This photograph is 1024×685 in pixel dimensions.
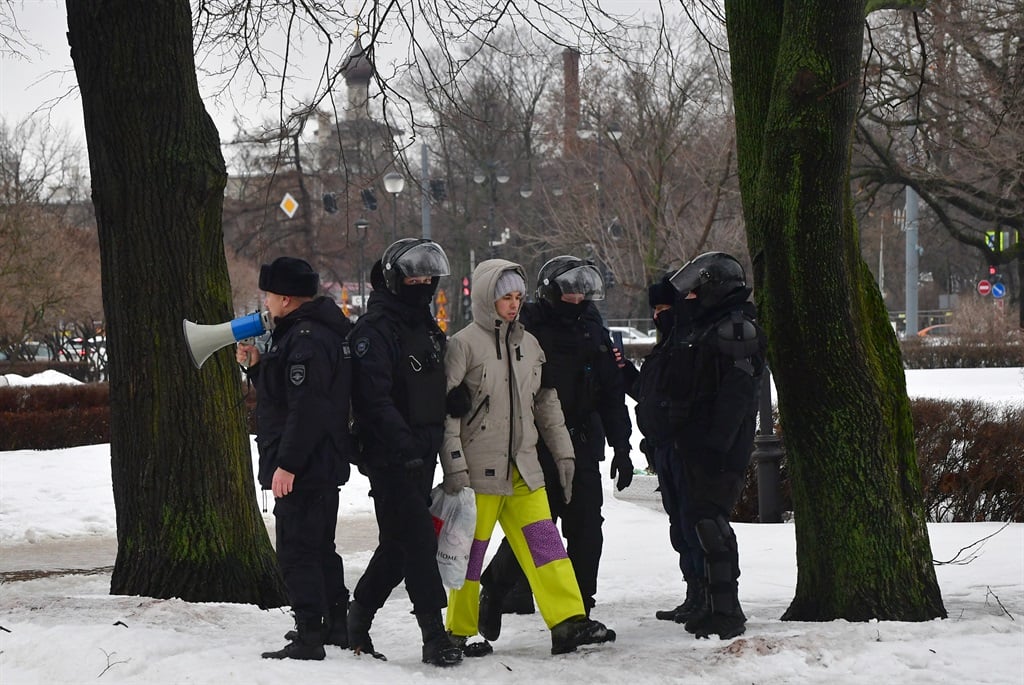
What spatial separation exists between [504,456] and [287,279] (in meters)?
1.25

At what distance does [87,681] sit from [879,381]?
12.8 feet

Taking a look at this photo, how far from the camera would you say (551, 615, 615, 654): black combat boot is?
19.7 ft

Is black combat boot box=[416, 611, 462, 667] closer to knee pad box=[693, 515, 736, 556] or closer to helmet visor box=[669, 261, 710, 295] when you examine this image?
knee pad box=[693, 515, 736, 556]

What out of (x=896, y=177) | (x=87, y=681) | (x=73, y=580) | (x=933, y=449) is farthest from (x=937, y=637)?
(x=896, y=177)

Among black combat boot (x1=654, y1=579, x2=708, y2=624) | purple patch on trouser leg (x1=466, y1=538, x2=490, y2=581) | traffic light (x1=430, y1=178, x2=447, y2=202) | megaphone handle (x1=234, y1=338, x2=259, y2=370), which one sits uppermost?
traffic light (x1=430, y1=178, x2=447, y2=202)

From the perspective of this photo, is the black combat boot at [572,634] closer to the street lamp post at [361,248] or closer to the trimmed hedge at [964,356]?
the trimmed hedge at [964,356]

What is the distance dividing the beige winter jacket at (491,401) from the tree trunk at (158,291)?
213cm

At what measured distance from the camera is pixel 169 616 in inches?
255

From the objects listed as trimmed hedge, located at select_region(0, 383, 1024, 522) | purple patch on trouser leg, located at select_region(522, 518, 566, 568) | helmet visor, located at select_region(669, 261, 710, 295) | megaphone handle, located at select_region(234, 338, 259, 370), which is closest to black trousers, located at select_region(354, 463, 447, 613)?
purple patch on trouser leg, located at select_region(522, 518, 566, 568)

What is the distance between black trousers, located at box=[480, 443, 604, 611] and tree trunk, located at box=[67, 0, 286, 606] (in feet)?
5.71

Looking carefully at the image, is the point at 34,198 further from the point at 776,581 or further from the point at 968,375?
the point at 776,581

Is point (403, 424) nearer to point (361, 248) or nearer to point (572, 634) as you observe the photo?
point (572, 634)

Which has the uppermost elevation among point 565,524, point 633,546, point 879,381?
point 879,381

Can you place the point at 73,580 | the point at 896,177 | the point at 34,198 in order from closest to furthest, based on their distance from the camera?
the point at 73,580 < the point at 896,177 < the point at 34,198
